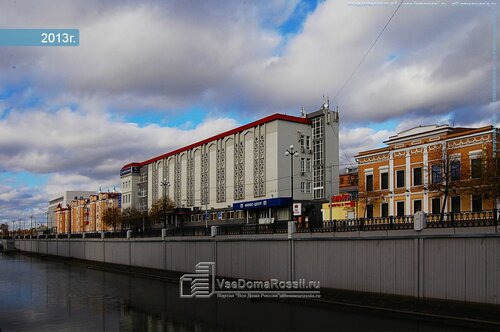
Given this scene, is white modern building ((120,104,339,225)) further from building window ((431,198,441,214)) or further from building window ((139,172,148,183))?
building window ((139,172,148,183))

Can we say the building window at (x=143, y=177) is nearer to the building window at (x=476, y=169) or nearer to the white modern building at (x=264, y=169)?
the white modern building at (x=264, y=169)

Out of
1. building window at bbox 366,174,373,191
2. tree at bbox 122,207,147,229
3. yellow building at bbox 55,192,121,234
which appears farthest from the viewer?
yellow building at bbox 55,192,121,234

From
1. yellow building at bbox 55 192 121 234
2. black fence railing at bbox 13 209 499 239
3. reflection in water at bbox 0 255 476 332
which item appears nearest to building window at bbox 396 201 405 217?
black fence railing at bbox 13 209 499 239

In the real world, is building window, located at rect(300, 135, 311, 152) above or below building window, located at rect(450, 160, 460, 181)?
above

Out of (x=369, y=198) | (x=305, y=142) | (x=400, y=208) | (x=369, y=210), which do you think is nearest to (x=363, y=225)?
(x=400, y=208)

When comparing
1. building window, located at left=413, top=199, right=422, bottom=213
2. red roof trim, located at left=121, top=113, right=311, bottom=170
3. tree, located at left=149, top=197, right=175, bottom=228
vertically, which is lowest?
tree, located at left=149, top=197, right=175, bottom=228

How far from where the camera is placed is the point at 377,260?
22.3m

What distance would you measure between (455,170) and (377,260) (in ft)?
76.6

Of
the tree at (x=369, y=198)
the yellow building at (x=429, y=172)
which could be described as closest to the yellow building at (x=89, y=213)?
the tree at (x=369, y=198)

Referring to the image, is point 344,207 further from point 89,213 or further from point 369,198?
point 89,213

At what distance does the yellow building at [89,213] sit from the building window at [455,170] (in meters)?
89.6

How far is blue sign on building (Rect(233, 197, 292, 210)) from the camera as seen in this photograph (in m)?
59.6

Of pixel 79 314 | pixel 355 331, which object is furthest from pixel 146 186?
pixel 355 331

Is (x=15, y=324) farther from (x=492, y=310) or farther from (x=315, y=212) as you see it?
(x=315, y=212)
